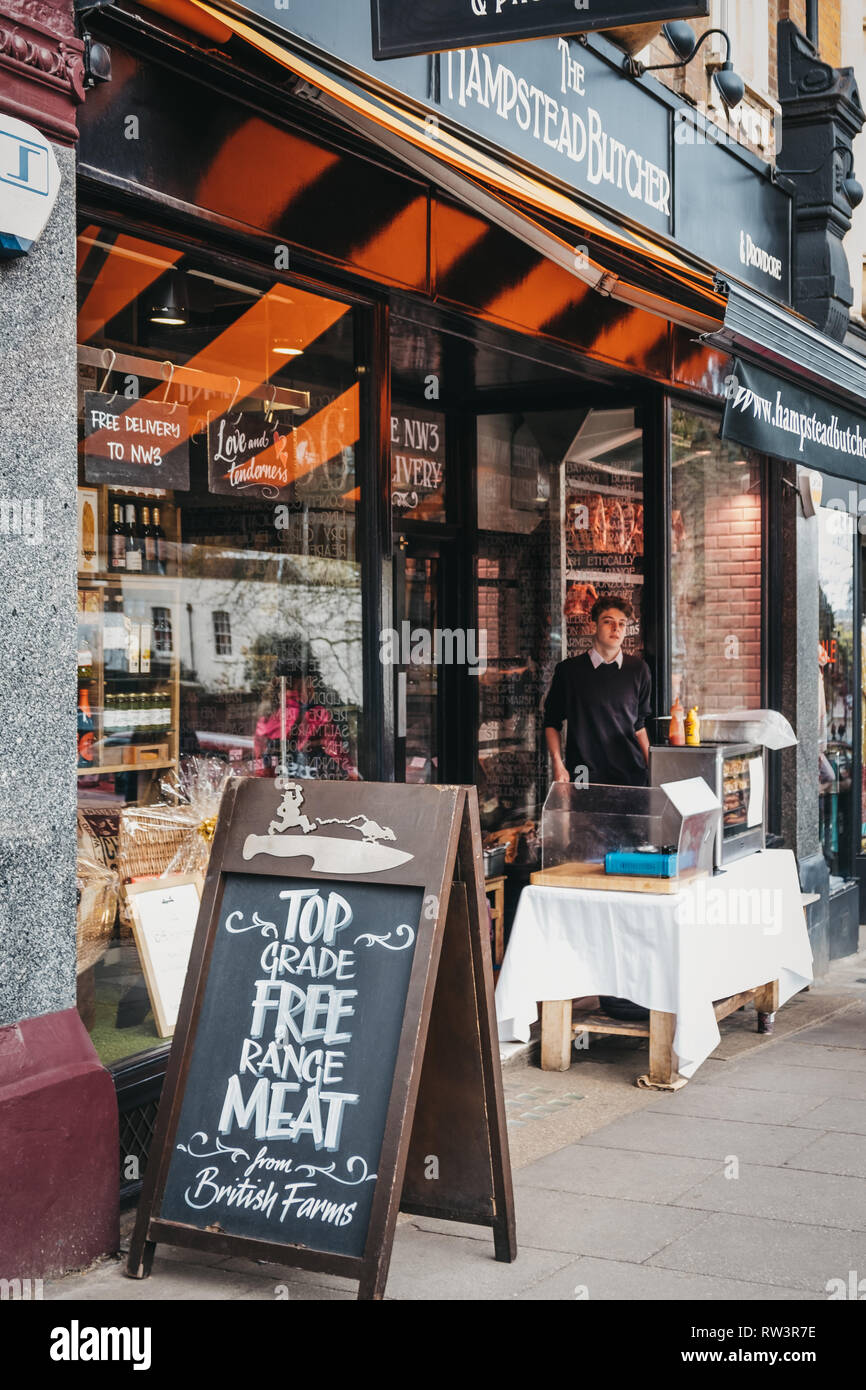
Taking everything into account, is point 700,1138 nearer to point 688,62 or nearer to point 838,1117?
point 838,1117

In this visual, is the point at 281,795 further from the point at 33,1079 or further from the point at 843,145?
the point at 843,145

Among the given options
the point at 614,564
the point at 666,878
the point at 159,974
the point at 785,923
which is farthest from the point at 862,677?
the point at 159,974

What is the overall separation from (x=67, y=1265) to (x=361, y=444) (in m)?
3.46

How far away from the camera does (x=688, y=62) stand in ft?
28.6

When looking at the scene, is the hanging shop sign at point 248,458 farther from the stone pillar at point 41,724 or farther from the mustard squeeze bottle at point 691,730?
the mustard squeeze bottle at point 691,730

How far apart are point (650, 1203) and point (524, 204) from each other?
3.70 m

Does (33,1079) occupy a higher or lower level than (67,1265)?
higher

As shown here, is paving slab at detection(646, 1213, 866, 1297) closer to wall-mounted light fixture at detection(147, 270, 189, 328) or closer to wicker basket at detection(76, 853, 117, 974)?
wicker basket at detection(76, 853, 117, 974)

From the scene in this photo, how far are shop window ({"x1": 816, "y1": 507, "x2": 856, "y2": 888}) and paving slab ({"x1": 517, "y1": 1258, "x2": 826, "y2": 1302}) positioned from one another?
6435 millimetres

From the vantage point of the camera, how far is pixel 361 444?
248 inches

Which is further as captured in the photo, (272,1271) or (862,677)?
(862,677)

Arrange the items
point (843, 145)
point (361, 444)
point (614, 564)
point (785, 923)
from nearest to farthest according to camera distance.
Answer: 1. point (361, 444)
2. point (785, 923)
3. point (614, 564)
4. point (843, 145)

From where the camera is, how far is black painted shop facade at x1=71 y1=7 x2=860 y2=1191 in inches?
205

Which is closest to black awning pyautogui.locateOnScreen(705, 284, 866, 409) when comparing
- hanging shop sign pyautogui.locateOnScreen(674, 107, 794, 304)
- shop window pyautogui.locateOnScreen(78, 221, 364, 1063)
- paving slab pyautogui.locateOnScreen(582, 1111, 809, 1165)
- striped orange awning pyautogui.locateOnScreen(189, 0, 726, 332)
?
striped orange awning pyautogui.locateOnScreen(189, 0, 726, 332)
